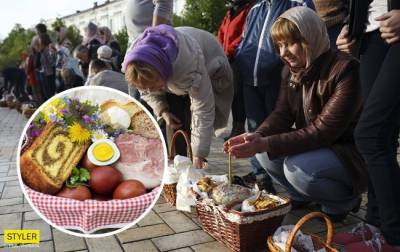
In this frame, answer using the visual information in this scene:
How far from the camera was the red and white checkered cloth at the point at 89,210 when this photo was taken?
167 centimetres

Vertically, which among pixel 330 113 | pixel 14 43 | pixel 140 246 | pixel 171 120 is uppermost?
pixel 330 113

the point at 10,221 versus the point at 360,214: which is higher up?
the point at 10,221

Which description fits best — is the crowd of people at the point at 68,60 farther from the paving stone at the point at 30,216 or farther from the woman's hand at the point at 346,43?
the woman's hand at the point at 346,43

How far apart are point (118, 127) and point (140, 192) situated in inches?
12.3

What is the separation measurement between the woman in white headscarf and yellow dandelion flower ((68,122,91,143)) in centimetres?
93

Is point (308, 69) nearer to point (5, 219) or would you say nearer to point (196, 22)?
point (5, 219)

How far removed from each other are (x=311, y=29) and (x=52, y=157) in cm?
154

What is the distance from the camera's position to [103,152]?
5.29 ft

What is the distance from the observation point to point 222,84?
3.10 metres

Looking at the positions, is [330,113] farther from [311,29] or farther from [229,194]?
[229,194]

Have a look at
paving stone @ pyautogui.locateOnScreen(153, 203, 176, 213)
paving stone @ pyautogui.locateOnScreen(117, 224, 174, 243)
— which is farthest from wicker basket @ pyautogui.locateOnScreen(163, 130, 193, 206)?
paving stone @ pyautogui.locateOnScreen(117, 224, 174, 243)

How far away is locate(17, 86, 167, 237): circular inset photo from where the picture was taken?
1579mm

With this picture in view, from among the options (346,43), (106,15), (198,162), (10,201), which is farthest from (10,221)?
(106,15)

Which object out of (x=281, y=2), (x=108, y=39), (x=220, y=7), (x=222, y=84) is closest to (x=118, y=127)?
(x=222, y=84)
